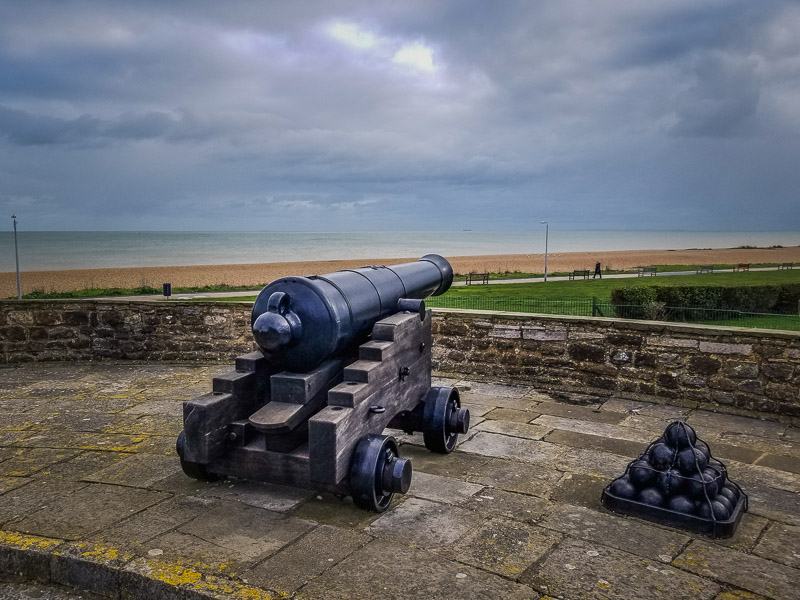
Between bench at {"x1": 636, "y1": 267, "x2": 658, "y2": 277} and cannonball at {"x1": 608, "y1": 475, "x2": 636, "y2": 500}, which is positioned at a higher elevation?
bench at {"x1": 636, "y1": 267, "x2": 658, "y2": 277}

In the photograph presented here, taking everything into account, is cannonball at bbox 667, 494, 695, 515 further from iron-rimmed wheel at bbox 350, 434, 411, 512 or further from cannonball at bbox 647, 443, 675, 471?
iron-rimmed wheel at bbox 350, 434, 411, 512

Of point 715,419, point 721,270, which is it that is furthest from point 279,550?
point 721,270

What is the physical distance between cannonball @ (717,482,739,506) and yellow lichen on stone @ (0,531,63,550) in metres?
3.71

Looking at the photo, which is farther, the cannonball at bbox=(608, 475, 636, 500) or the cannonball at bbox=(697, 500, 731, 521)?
the cannonball at bbox=(608, 475, 636, 500)

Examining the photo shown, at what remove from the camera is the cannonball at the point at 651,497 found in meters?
3.73

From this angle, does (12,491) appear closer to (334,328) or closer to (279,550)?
(279,550)

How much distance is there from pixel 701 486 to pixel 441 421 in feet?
5.96

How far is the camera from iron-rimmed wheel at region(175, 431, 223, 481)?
4.12 m

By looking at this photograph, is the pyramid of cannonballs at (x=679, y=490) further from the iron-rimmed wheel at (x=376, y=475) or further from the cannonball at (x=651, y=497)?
the iron-rimmed wheel at (x=376, y=475)

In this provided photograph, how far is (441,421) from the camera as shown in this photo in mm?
4770

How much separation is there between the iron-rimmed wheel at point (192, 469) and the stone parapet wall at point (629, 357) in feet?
13.1


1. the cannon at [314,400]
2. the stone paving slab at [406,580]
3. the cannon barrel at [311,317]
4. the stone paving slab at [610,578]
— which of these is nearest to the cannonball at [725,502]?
the stone paving slab at [610,578]

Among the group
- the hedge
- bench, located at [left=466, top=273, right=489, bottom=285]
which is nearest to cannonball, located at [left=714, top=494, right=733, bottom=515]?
the hedge

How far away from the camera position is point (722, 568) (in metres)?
3.18
